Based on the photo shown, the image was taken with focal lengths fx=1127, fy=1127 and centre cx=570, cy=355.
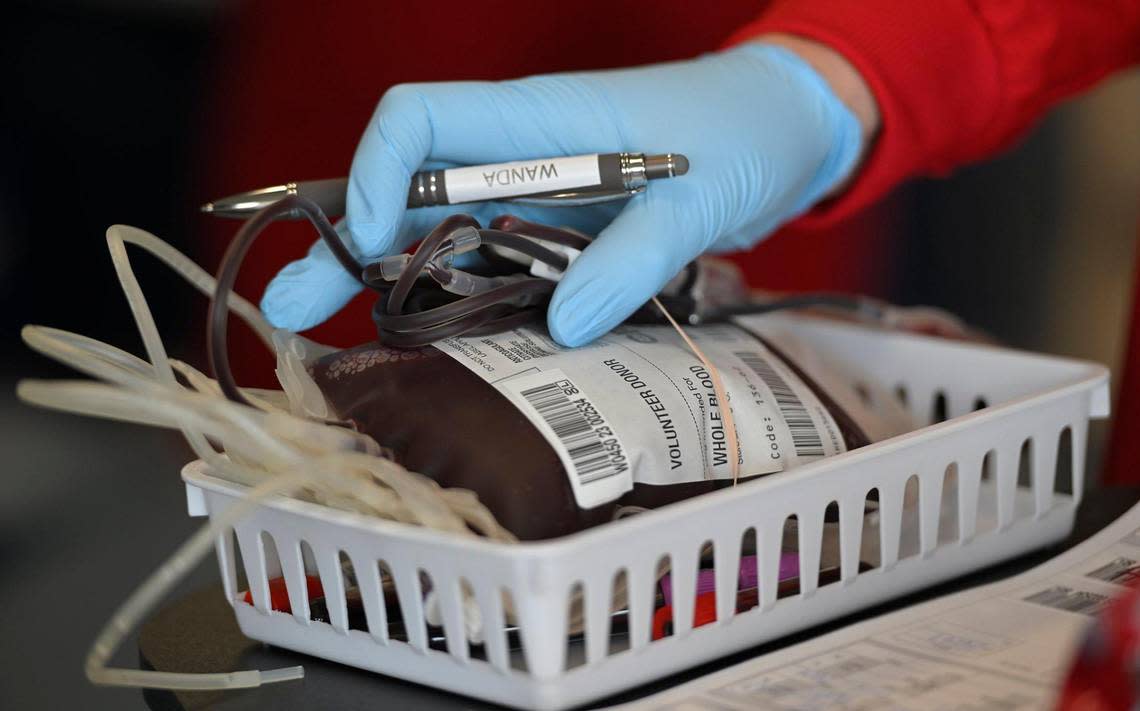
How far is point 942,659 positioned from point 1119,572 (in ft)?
0.57

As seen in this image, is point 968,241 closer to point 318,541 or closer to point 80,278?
point 80,278

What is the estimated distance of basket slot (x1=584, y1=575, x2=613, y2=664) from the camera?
1.55ft

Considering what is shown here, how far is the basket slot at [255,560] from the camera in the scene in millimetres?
561

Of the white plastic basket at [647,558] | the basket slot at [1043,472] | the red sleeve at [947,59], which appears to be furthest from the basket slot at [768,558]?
the red sleeve at [947,59]

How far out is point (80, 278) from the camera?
1.62 meters

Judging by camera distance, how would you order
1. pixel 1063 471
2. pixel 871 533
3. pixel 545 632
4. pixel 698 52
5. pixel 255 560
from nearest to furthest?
pixel 545 632 < pixel 255 560 < pixel 871 533 < pixel 1063 471 < pixel 698 52

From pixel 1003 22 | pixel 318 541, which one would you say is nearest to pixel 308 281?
pixel 318 541

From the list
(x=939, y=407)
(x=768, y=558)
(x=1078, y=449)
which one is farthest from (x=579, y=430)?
(x=939, y=407)

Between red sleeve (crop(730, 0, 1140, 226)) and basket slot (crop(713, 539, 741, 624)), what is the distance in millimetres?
487

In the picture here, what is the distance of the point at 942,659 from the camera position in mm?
514

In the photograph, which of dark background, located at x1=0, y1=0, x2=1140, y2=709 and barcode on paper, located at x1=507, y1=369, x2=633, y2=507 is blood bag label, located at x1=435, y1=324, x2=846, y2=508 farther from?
dark background, located at x1=0, y1=0, x2=1140, y2=709

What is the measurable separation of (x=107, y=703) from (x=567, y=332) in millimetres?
306

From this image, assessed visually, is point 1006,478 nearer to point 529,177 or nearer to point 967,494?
point 967,494

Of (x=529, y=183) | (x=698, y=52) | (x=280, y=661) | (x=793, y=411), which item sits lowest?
(x=280, y=661)
